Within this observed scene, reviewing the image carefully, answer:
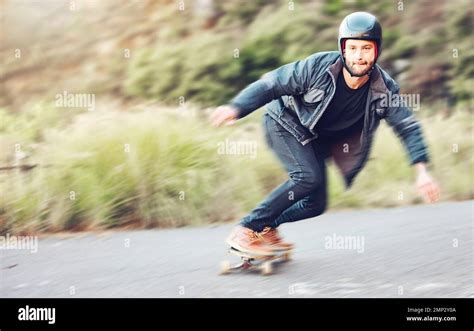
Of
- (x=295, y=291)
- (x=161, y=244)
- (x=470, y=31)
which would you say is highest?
(x=470, y=31)

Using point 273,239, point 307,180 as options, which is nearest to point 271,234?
point 273,239

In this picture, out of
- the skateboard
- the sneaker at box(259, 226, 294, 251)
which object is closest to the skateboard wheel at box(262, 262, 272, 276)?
the skateboard

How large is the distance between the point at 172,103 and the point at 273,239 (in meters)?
2.16

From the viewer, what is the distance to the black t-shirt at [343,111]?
14.5 feet

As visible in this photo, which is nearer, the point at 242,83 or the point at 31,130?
the point at 31,130

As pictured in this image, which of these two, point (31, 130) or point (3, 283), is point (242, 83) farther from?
point (3, 283)

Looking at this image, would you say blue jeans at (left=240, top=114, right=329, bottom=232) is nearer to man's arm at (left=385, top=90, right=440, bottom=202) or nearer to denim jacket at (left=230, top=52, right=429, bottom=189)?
denim jacket at (left=230, top=52, right=429, bottom=189)

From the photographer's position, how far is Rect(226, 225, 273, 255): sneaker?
15.1 ft

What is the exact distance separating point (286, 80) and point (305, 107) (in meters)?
0.21

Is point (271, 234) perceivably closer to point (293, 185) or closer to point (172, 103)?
point (293, 185)

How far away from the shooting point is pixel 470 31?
7176 millimetres

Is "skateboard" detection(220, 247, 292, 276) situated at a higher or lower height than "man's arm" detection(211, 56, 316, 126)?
lower

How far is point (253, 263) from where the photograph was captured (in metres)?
4.66

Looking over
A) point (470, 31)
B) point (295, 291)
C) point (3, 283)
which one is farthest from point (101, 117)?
point (470, 31)
